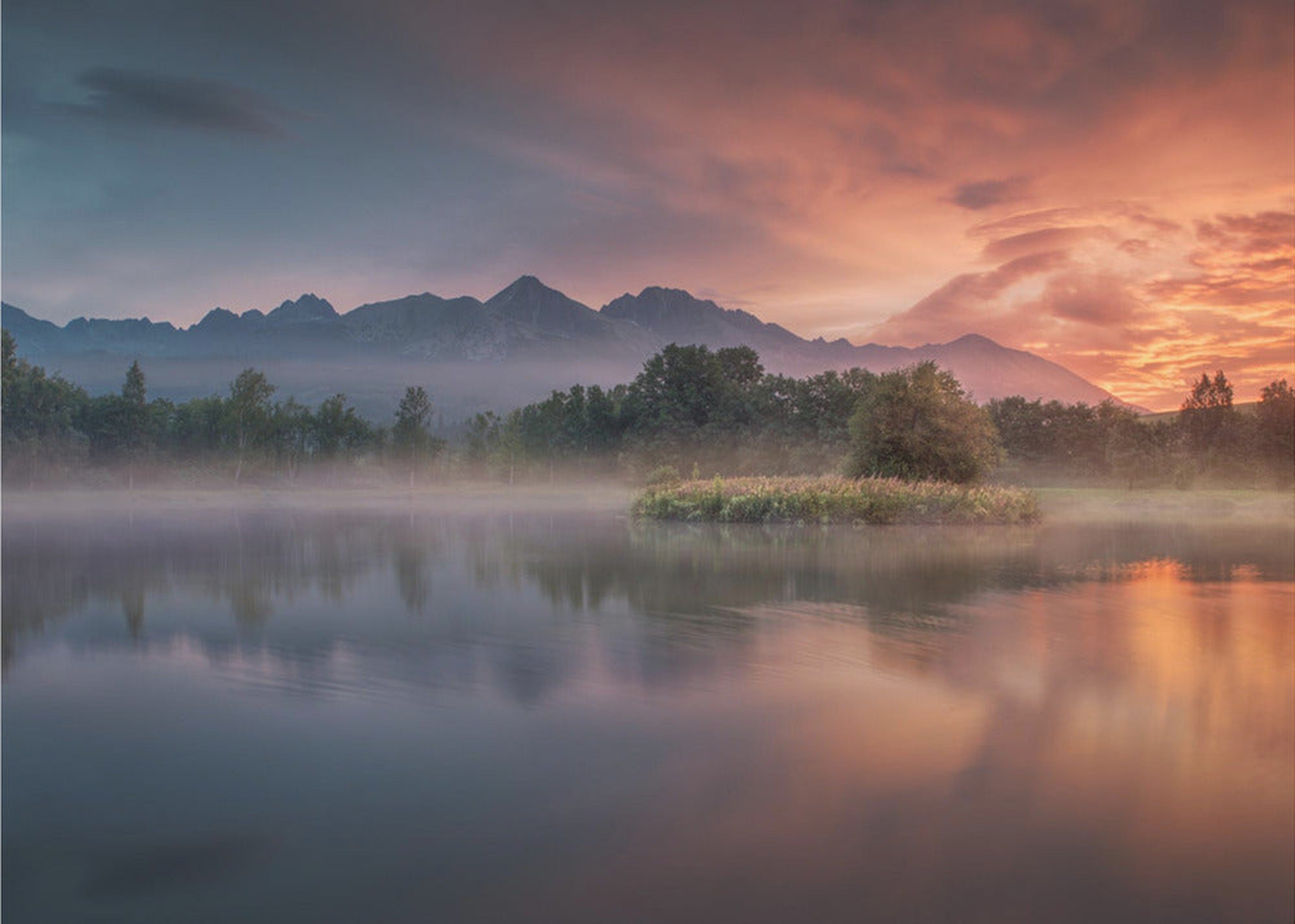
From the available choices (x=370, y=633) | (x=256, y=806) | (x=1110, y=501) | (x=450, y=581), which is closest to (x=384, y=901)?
(x=256, y=806)

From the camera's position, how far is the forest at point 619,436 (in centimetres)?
7106

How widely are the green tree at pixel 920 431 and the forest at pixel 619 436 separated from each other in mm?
22276

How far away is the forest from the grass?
25.0 meters

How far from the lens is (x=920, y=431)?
4138 cm

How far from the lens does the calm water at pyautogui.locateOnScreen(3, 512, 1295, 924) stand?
15.9 feet

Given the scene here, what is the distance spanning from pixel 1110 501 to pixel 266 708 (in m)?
56.8

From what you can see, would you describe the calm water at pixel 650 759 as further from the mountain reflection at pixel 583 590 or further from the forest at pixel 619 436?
the forest at pixel 619 436

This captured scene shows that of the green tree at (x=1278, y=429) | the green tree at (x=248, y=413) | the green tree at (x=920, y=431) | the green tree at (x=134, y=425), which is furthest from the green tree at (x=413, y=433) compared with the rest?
the green tree at (x=1278, y=429)

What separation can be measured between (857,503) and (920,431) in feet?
28.4

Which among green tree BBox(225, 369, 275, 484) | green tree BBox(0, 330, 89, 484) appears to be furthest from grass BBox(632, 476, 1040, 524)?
green tree BBox(0, 330, 89, 484)

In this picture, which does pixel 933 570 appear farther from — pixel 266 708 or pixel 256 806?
pixel 256 806

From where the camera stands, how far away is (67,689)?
922cm

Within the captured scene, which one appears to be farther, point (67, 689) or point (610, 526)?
point (610, 526)

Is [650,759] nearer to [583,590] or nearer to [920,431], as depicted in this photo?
[583,590]
